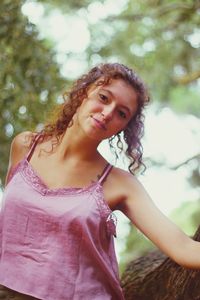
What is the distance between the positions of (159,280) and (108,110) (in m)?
0.65

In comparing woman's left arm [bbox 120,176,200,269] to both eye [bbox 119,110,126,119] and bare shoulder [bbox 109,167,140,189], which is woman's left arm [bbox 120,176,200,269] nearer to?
bare shoulder [bbox 109,167,140,189]

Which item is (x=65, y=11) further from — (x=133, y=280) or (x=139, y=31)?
(x=133, y=280)

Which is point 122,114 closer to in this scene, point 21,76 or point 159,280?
point 159,280

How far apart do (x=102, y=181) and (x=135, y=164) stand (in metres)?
0.22

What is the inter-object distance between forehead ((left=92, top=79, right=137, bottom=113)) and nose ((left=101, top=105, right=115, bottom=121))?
0.03 metres

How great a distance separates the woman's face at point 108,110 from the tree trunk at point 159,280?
418 mm

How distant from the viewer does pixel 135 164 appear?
1913 millimetres

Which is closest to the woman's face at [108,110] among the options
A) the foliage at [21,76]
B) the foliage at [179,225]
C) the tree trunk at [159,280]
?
the tree trunk at [159,280]

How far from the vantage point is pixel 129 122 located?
1819 millimetres

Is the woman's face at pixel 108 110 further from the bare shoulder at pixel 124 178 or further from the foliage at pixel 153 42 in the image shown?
the foliage at pixel 153 42

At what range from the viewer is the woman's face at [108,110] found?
172 centimetres

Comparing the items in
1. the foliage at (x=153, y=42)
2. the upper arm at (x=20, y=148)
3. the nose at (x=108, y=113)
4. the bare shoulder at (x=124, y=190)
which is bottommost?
the foliage at (x=153, y=42)

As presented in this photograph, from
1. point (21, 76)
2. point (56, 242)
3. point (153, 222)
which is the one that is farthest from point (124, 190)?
point (21, 76)

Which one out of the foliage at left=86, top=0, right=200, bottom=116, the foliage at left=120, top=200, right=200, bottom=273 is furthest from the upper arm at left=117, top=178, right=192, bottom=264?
the foliage at left=120, top=200, right=200, bottom=273
